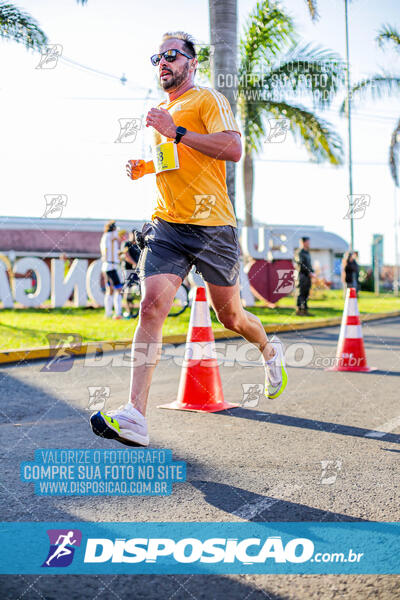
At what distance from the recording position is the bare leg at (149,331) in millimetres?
3424

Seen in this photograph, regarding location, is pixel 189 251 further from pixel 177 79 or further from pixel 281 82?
pixel 281 82

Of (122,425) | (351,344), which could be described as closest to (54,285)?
(351,344)

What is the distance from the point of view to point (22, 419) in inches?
178

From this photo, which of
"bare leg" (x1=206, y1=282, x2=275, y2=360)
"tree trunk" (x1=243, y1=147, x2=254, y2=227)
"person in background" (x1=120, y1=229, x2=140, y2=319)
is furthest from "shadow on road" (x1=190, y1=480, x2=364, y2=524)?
"tree trunk" (x1=243, y1=147, x2=254, y2=227)

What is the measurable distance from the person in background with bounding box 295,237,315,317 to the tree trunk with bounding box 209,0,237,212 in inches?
163

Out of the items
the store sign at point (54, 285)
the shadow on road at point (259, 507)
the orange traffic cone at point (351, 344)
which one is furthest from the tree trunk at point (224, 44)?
the shadow on road at point (259, 507)

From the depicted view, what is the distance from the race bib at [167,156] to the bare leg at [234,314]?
0.69 metres

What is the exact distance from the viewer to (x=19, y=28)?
42.9ft

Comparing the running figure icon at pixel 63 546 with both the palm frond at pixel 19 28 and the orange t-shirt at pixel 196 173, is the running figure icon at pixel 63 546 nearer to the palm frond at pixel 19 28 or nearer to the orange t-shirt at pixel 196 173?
the orange t-shirt at pixel 196 173

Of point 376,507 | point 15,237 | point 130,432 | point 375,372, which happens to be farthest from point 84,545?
point 15,237

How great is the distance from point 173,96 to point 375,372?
437 cm

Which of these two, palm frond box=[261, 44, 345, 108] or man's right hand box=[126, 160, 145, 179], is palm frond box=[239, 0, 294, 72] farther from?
man's right hand box=[126, 160, 145, 179]

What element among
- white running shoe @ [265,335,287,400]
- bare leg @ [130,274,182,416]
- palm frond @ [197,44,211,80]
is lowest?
white running shoe @ [265,335,287,400]

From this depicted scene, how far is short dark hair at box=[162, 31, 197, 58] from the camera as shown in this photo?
3688 mm
